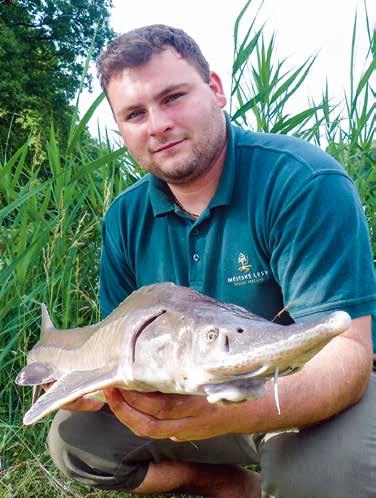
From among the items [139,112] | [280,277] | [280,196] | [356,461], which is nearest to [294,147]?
[280,196]

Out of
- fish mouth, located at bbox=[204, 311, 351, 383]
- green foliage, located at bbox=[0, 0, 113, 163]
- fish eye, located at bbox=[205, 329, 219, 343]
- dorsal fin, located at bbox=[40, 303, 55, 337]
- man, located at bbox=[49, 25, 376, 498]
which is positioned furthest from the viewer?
green foliage, located at bbox=[0, 0, 113, 163]

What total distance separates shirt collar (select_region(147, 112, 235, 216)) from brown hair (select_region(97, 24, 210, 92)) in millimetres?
245

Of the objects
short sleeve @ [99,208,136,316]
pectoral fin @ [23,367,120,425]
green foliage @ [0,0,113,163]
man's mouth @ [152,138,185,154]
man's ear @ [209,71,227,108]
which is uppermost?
man's ear @ [209,71,227,108]

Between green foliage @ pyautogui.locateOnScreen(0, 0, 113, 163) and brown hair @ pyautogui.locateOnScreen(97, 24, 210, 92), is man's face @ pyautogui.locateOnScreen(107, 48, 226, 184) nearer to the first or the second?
brown hair @ pyautogui.locateOnScreen(97, 24, 210, 92)

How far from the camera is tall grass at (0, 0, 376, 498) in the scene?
9.18 ft

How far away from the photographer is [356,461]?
1.98m

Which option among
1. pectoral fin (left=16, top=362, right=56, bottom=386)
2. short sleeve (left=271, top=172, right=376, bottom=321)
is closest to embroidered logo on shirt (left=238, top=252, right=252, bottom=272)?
short sleeve (left=271, top=172, right=376, bottom=321)

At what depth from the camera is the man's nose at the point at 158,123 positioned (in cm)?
238

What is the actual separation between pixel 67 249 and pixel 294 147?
4.15 feet

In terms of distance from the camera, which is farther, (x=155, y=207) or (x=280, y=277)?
(x=155, y=207)

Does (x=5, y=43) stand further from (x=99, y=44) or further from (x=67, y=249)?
(x=67, y=249)

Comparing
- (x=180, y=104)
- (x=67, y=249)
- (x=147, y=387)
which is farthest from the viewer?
(x=67, y=249)

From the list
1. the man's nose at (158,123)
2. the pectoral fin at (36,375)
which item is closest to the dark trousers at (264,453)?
the pectoral fin at (36,375)

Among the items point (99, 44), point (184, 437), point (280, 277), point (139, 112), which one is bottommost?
point (99, 44)
